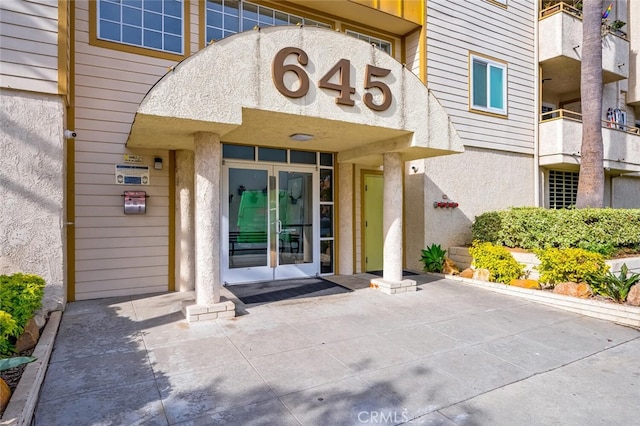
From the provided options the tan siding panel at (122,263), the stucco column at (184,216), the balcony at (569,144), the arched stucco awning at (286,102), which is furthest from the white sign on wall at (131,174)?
the balcony at (569,144)

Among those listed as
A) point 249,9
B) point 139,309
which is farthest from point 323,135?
point 139,309

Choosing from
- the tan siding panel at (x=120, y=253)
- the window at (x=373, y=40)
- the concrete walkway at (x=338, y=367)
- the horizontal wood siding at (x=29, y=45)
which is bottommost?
the concrete walkway at (x=338, y=367)

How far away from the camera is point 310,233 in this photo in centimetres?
867

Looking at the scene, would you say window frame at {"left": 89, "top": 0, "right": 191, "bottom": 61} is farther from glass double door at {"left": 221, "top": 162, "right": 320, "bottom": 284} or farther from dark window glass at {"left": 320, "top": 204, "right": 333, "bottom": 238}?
dark window glass at {"left": 320, "top": 204, "right": 333, "bottom": 238}

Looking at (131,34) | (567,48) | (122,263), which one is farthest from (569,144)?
(122,263)

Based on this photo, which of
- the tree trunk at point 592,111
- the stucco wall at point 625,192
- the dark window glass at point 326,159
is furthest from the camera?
the stucco wall at point 625,192

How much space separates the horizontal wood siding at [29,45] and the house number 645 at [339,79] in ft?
10.8

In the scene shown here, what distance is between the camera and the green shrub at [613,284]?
618 centimetres

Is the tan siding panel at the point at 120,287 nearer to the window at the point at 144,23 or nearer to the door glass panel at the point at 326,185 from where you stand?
the door glass panel at the point at 326,185

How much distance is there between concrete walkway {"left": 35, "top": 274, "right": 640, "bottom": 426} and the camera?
3.12 meters

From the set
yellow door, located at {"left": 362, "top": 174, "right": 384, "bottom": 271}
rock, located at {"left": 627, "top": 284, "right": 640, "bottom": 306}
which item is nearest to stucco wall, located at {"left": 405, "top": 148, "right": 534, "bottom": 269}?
yellow door, located at {"left": 362, "top": 174, "right": 384, "bottom": 271}

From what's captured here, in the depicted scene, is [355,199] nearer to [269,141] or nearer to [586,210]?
[269,141]

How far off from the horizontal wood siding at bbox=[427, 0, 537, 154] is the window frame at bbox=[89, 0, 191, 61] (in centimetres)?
579

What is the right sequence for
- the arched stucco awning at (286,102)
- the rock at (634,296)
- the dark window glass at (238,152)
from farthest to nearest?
the dark window glass at (238,152) < the rock at (634,296) < the arched stucco awning at (286,102)
